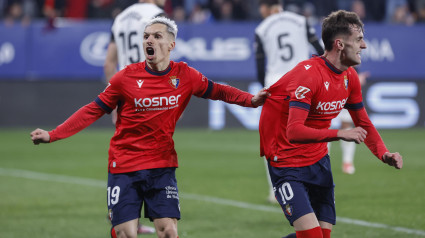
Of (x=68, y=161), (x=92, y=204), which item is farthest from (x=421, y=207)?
(x=68, y=161)

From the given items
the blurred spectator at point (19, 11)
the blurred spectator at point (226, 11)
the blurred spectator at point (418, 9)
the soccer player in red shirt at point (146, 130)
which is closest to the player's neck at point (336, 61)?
the soccer player in red shirt at point (146, 130)

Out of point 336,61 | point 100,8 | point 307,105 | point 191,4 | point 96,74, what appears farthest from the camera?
point 191,4

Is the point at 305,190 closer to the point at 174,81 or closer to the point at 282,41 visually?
the point at 174,81

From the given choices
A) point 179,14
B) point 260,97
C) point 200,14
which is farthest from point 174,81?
point 200,14

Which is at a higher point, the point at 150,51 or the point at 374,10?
the point at 374,10

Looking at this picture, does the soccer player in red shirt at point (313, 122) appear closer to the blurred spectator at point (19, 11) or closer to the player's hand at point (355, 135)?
the player's hand at point (355, 135)

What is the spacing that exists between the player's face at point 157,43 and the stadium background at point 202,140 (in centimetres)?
266

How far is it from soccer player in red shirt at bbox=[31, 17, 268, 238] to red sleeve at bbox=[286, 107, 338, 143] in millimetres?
573

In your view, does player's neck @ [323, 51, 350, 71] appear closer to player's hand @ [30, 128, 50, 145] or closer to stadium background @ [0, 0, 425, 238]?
player's hand @ [30, 128, 50, 145]

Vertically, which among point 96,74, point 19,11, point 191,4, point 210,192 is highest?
point 19,11

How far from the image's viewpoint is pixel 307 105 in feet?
18.3

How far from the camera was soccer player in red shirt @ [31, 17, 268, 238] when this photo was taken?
5906 millimetres

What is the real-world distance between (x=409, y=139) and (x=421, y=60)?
3515mm

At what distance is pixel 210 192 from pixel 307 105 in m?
5.62
